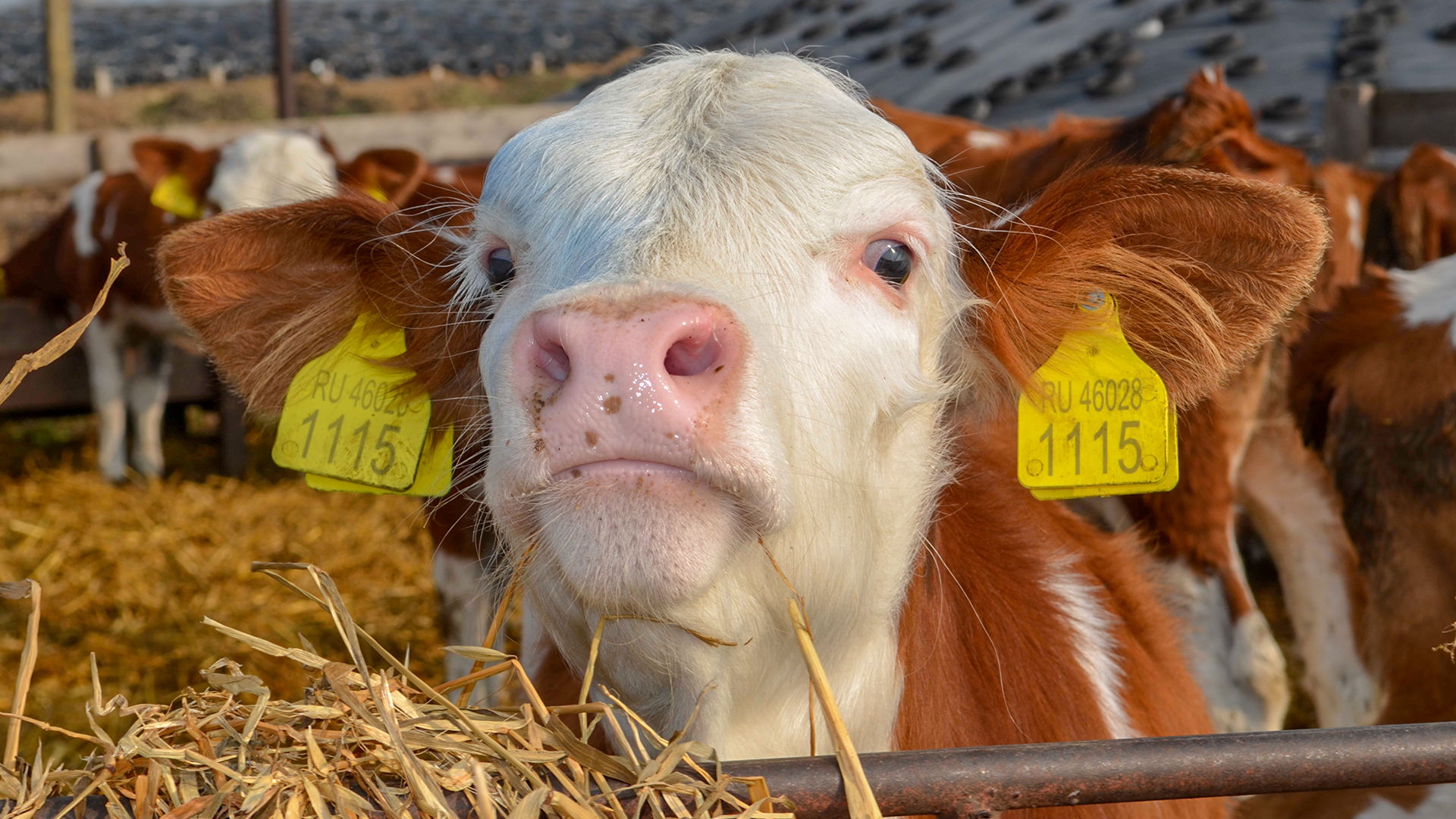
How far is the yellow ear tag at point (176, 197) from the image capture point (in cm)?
671

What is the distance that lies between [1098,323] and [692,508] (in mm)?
933

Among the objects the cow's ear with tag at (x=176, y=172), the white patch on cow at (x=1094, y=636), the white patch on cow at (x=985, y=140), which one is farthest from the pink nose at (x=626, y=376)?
the cow's ear with tag at (x=176, y=172)

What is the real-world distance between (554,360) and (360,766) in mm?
484

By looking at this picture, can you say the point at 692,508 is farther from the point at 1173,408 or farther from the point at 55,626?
the point at 55,626

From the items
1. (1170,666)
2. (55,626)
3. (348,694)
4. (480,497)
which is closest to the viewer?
(348,694)

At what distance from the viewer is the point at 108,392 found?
726 centimetres

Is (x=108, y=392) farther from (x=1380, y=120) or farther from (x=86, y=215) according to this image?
(x=1380, y=120)

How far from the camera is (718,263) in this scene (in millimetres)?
1644

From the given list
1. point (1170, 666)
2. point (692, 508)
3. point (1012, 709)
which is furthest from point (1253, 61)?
point (692, 508)

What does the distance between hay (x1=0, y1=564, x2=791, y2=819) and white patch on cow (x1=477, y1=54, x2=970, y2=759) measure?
9.1 inches

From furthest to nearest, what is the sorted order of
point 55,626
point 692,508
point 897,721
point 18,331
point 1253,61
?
point 1253,61
point 18,331
point 55,626
point 897,721
point 692,508

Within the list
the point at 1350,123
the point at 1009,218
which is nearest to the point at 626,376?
the point at 1009,218

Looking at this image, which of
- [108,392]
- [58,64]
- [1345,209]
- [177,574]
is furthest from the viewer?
[58,64]

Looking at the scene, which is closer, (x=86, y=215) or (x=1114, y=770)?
(x=1114, y=770)
